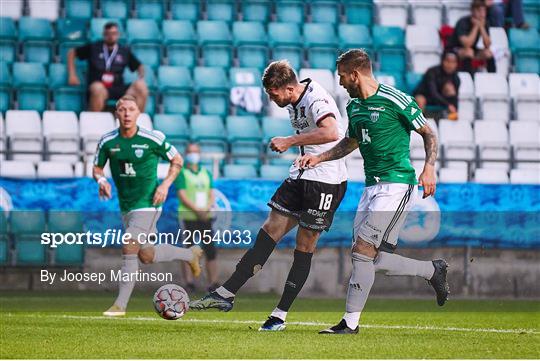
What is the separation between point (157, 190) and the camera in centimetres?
1111

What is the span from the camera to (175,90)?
17.9 meters

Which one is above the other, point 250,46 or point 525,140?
point 250,46

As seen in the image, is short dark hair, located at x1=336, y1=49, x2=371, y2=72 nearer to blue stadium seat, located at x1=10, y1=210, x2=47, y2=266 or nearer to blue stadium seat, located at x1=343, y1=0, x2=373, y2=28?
blue stadium seat, located at x1=10, y1=210, x2=47, y2=266

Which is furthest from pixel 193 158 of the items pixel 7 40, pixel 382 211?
pixel 382 211

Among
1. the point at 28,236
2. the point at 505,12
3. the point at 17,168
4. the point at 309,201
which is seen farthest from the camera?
the point at 505,12

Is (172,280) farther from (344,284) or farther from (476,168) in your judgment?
(476,168)

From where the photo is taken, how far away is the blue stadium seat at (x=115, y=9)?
18.8 meters

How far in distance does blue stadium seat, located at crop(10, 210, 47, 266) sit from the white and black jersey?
18.0 feet

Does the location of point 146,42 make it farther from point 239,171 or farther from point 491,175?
point 491,175

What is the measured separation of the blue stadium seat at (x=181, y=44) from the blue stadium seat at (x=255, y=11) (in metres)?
1.09

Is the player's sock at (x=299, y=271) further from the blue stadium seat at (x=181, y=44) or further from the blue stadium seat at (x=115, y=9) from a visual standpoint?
the blue stadium seat at (x=115, y=9)

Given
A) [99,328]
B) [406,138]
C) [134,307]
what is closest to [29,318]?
[99,328]

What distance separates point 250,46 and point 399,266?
1023 centimetres

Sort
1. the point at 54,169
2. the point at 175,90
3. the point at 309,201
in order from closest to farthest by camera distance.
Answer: the point at 309,201
the point at 54,169
the point at 175,90
